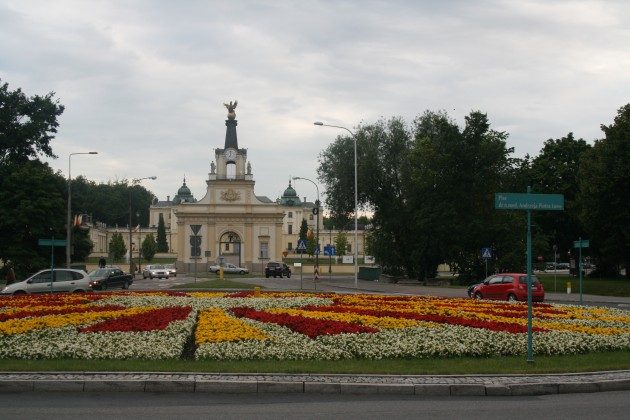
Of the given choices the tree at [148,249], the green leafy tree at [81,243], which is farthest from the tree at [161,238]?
the green leafy tree at [81,243]

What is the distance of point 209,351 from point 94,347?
2.36 m

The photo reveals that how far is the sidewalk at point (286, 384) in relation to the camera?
12484mm

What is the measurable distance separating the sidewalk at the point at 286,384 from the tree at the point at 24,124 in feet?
183

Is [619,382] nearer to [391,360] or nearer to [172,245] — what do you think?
[391,360]

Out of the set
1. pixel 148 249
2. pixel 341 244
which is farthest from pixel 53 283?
pixel 341 244

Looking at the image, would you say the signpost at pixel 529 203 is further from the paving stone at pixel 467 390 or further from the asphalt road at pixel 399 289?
the asphalt road at pixel 399 289

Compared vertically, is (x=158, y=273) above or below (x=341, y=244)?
below

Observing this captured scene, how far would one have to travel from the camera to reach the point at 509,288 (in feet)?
117

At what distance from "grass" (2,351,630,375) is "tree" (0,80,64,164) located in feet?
177

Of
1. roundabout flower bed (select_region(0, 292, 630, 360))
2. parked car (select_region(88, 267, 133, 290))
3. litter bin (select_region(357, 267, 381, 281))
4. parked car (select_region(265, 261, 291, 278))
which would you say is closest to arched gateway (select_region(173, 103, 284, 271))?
parked car (select_region(265, 261, 291, 278))

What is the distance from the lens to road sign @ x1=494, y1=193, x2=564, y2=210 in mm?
15148

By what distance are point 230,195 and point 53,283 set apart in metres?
74.5

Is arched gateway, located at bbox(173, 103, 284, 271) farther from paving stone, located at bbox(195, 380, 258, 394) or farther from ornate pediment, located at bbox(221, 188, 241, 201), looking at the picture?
paving stone, located at bbox(195, 380, 258, 394)

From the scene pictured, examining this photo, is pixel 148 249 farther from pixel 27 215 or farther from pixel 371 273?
pixel 27 215
